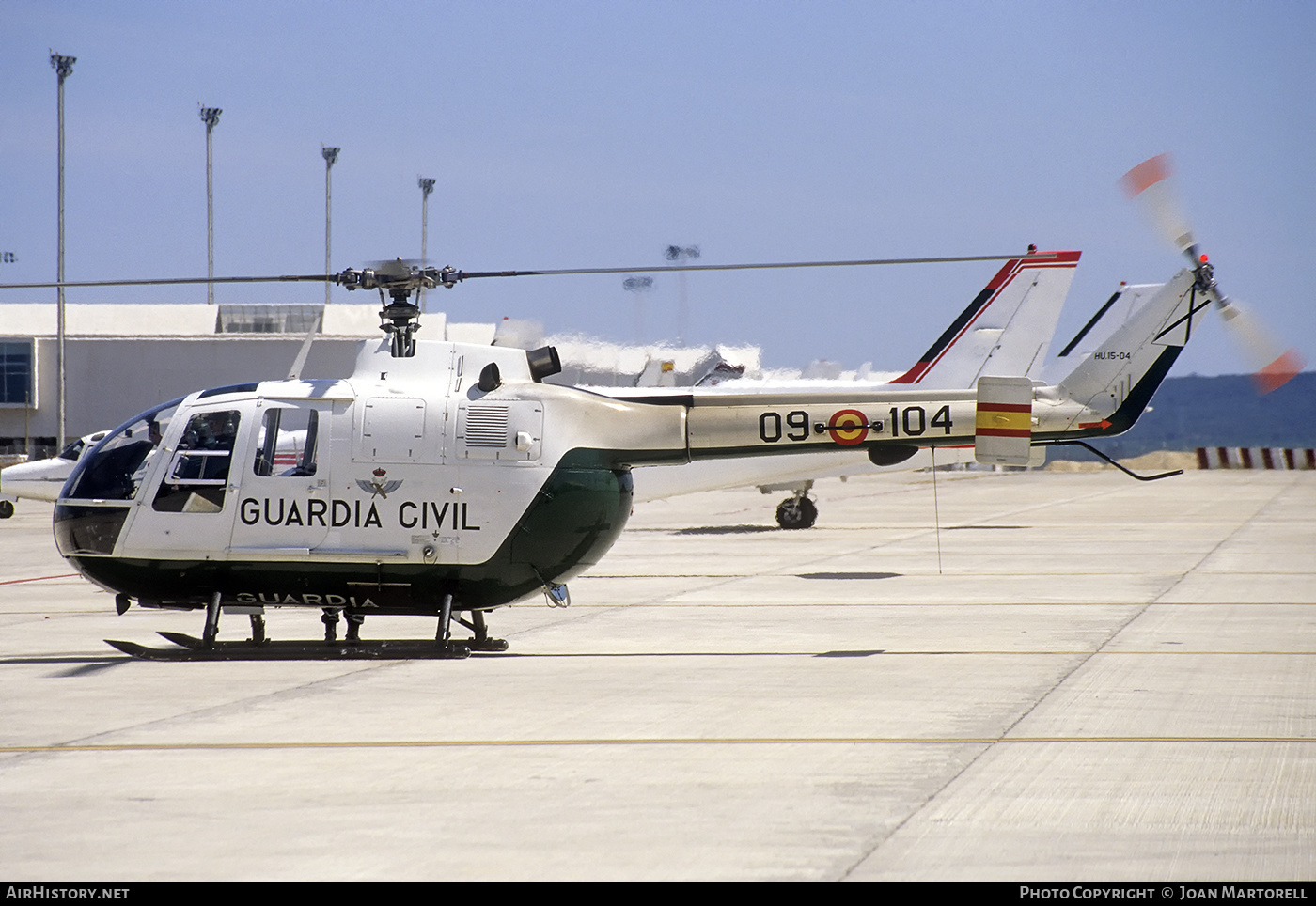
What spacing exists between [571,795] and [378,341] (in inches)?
253

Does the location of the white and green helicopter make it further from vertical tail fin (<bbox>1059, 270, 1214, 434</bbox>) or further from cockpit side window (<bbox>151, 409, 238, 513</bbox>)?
vertical tail fin (<bbox>1059, 270, 1214, 434</bbox>)

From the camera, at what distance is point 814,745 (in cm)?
811

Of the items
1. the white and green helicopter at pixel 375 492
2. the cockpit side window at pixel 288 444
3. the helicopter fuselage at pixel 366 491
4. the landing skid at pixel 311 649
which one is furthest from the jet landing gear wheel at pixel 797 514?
the cockpit side window at pixel 288 444

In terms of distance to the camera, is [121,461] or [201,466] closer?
[201,466]

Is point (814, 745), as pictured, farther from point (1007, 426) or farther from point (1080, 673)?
point (1007, 426)

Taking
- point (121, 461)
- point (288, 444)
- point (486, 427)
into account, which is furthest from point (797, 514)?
point (121, 461)

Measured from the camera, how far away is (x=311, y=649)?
11742mm

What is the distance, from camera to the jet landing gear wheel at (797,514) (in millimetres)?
29656

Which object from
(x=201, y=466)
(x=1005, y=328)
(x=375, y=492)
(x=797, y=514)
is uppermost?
(x=1005, y=328)

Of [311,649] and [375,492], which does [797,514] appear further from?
[311,649]

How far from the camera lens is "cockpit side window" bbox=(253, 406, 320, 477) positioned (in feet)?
39.0

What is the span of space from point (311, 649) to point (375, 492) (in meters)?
1.40

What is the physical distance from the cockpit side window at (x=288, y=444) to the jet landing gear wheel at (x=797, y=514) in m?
18.6

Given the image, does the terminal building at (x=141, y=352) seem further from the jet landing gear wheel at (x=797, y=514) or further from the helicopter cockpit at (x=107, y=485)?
the helicopter cockpit at (x=107, y=485)
